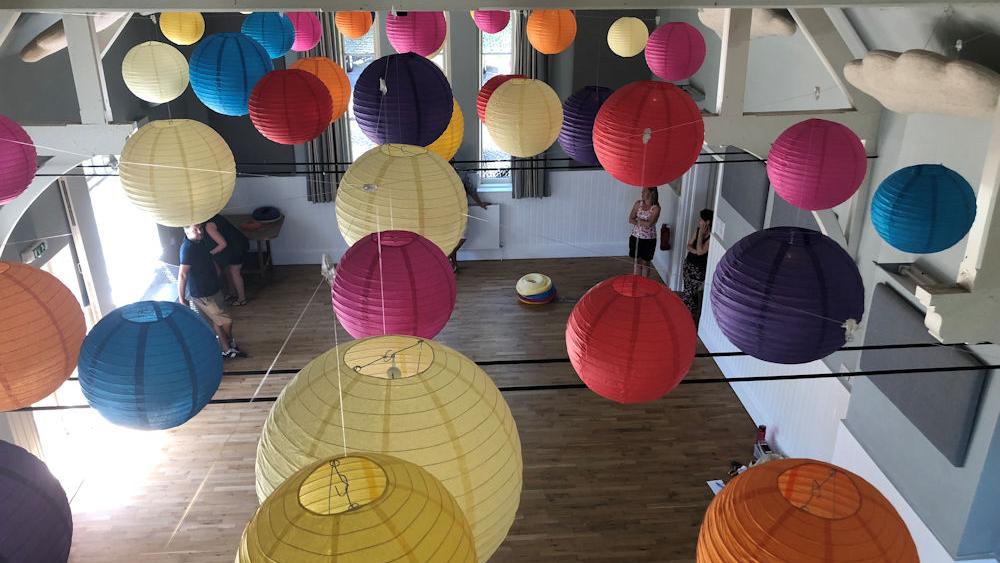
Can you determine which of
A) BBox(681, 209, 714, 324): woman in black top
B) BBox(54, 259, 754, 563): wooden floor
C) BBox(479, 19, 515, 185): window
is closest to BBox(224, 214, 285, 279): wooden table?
BBox(54, 259, 754, 563): wooden floor

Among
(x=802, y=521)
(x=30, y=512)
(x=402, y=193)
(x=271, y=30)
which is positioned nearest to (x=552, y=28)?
(x=271, y=30)

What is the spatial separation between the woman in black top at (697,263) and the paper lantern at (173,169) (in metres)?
4.95

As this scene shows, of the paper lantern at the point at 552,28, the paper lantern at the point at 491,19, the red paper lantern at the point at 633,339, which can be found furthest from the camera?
the paper lantern at the point at 491,19

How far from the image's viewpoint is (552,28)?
5.34 metres

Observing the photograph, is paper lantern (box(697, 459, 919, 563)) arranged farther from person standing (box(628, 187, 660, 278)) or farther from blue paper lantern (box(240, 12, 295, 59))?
person standing (box(628, 187, 660, 278))

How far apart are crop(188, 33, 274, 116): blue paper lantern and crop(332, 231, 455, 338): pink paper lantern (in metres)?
1.90

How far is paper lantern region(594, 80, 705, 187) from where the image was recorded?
3139 millimetres

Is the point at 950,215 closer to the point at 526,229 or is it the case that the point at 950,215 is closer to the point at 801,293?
the point at 801,293

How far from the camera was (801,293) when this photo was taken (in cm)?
272

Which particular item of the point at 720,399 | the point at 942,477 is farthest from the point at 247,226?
the point at 942,477

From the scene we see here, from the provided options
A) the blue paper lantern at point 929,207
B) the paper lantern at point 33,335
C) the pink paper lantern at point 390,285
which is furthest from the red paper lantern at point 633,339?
the paper lantern at point 33,335

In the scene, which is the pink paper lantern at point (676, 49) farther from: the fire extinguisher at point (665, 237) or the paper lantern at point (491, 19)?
the fire extinguisher at point (665, 237)

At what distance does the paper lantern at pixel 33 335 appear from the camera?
2.46 meters

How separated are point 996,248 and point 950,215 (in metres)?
0.24
